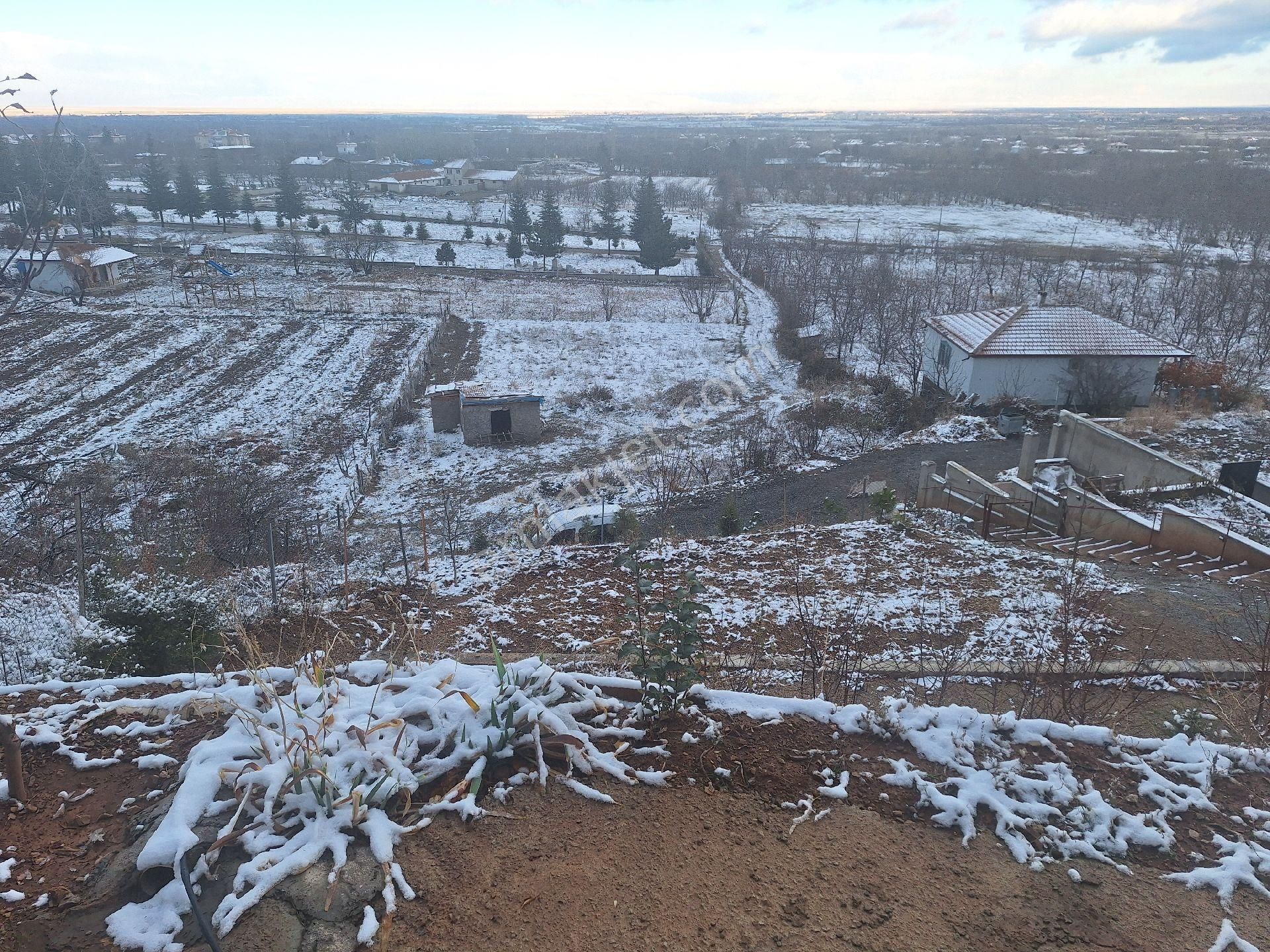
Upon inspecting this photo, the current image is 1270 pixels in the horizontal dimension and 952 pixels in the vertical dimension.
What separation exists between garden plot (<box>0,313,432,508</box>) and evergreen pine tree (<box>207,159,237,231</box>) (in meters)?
20.9

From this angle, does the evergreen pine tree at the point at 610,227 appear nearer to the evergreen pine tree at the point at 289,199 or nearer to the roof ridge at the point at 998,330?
the evergreen pine tree at the point at 289,199

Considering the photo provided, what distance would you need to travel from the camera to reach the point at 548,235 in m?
39.4

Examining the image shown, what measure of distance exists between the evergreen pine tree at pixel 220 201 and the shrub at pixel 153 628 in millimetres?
48127

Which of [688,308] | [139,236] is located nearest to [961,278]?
[688,308]

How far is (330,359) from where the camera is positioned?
24.8 meters

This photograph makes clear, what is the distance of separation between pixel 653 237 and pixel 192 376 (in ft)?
73.7

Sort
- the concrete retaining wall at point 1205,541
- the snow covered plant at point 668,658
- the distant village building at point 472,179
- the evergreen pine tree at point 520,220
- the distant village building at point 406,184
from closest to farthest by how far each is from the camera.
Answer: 1. the snow covered plant at point 668,658
2. the concrete retaining wall at point 1205,541
3. the evergreen pine tree at point 520,220
4. the distant village building at point 406,184
5. the distant village building at point 472,179

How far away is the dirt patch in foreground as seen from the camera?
110 inches

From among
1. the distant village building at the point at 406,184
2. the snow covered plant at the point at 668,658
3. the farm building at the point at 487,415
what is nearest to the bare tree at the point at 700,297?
the farm building at the point at 487,415

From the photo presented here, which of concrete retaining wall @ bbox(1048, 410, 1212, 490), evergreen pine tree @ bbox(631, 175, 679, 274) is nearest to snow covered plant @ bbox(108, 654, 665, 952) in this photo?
concrete retaining wall @ bbox(1048, 410, 1212, 490)

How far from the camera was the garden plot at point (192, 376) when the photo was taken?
1905 cm

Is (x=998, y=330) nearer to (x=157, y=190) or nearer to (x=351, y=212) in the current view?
(x=351, y=212)

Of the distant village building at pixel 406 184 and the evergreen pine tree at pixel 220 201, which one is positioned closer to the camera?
→ the evergreen pine tree at pixel 220 201

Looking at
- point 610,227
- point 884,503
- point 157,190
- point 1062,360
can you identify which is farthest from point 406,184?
A: point 884,503
